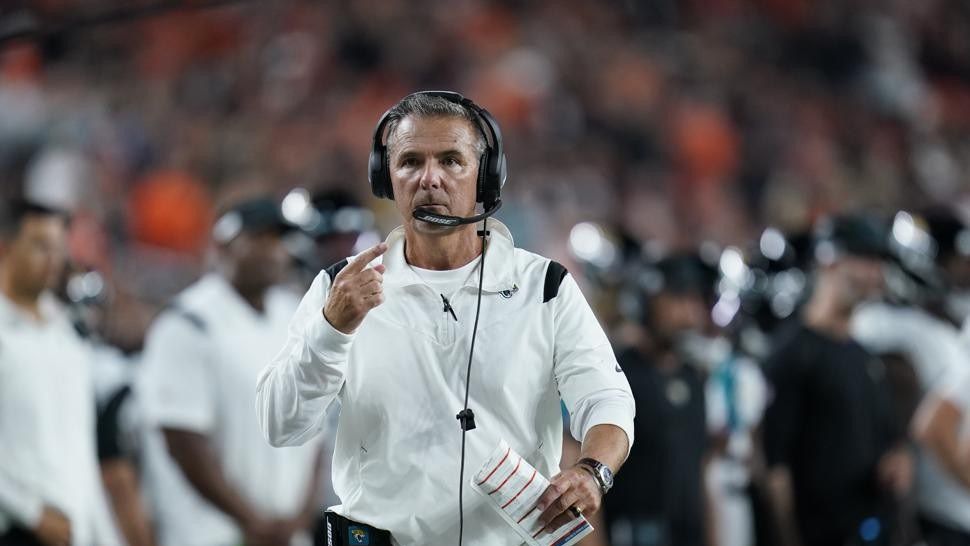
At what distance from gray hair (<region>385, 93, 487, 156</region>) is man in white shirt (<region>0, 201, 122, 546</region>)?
9.39 ft

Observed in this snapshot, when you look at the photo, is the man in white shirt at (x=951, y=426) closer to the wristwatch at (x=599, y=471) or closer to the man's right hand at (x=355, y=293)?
the wristwatch at (x=599, y=471)

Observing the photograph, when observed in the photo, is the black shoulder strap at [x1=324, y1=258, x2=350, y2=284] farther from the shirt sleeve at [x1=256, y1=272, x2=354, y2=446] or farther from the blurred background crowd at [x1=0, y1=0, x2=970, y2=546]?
the blurred background crowd at [x1=0, y1=0, x2=970, y2=546]

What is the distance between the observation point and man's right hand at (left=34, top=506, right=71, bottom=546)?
5629 mm

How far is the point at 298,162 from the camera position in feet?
44.3

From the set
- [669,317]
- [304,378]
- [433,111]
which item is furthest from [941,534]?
[304,378]

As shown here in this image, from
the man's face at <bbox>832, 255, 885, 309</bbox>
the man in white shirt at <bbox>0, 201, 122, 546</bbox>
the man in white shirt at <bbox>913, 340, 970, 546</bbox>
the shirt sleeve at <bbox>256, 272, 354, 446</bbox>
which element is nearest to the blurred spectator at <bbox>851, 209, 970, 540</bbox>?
the man's face at <bbox>832, 255, 885, 309</bbox>

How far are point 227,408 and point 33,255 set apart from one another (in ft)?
3.05

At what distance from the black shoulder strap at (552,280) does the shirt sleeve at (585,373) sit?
0.4 inches

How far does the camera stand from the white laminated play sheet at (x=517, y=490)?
2.90 meters

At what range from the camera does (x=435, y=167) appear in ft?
10.5

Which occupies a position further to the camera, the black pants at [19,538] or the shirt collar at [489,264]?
the black pants at [19,538]

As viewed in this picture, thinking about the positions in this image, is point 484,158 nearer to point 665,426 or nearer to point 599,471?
point 599,471

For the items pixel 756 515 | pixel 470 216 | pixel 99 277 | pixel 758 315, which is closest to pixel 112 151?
pixel 99 277

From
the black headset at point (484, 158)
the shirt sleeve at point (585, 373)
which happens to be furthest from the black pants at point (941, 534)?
the black headset at point (484, 158)
